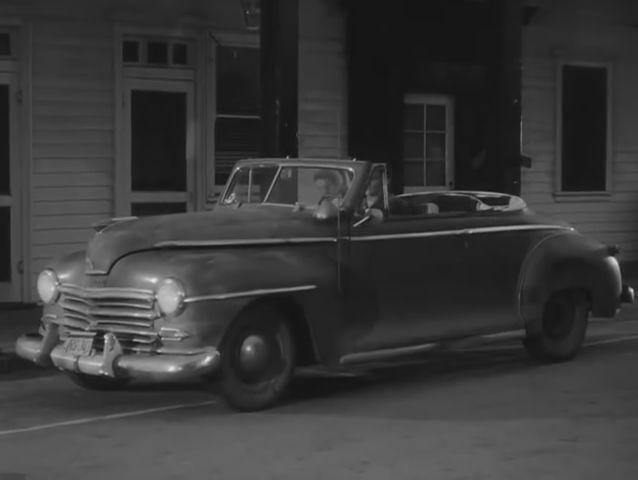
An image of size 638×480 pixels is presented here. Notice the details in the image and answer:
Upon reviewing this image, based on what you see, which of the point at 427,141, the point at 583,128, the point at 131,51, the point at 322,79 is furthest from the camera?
the point at 583,128

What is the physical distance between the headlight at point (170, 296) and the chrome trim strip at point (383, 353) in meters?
1.38

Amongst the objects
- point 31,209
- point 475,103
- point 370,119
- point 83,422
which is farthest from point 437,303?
point 475,103

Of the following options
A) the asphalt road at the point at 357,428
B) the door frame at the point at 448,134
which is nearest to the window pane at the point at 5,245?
the asphalt road at the point at 357,428

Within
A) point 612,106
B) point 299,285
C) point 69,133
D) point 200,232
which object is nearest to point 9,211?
point 69,133

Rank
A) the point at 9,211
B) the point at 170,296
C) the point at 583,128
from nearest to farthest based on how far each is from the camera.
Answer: the point at 170,296, the point at 9,211, the point at 583,128

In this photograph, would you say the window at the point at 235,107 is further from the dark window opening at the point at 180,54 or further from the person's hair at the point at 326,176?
the person's hair at the point at 326,176

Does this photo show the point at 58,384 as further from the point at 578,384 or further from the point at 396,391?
the point at 578,384

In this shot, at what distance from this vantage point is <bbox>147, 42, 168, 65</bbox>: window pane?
1478 cm

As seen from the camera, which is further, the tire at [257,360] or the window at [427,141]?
the window at [427,141]

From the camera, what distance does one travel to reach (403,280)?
9523 millimetres

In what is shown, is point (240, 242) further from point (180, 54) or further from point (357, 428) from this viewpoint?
point (180, 54)

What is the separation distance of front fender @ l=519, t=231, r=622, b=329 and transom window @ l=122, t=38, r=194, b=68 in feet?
18.9

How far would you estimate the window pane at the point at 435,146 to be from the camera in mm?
17703

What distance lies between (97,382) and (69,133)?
534 centimetres
